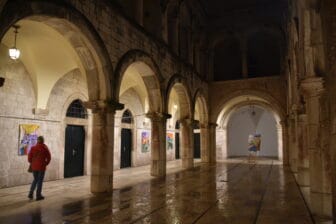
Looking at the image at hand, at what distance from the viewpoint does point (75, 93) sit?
10.4 metres

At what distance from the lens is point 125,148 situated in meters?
13.6

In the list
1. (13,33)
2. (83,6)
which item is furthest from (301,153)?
(13,33)

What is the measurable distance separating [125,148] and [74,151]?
11.2 ft

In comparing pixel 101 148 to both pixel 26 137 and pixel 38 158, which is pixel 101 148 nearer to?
pixel 38 158

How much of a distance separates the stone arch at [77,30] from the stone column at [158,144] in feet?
10.5

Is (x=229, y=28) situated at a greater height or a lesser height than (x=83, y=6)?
greater

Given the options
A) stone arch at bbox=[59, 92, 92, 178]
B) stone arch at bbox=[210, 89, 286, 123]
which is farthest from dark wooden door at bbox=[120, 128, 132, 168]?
stone arch at bbox=[210, 89, 286, 123]

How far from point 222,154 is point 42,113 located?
1297 cm

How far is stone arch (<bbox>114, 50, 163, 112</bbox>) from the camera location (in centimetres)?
770

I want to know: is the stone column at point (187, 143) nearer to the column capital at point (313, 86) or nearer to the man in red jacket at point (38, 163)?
the man in red jacket at point (38, 163)

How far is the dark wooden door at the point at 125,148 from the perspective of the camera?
13.3 m

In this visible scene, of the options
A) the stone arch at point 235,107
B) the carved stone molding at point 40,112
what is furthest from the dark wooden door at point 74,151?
the stone arch at point 235,107

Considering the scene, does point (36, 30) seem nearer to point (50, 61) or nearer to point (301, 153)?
point (50, 61)

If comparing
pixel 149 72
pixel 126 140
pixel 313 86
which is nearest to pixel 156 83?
pixel 149 72
